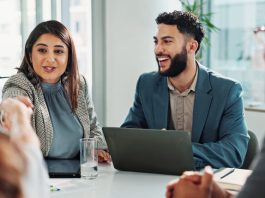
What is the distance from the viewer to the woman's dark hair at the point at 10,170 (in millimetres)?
674

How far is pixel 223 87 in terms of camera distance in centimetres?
248

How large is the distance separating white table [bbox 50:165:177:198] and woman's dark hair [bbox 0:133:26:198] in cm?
103

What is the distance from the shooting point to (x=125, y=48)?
4184mm

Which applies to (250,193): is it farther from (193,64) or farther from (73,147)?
(193,64)

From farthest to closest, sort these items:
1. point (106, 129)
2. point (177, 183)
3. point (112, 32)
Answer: point (112, 32) → point (106, 129) → point (177, 183)

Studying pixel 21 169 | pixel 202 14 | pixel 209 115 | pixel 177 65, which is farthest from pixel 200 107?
pixel 202 14

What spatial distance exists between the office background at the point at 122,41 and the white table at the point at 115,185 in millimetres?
1657

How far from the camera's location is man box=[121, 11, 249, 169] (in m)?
2.27

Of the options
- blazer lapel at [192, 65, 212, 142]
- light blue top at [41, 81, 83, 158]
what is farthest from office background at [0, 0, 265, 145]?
blazer lapel at [192, 65, 212, 142]

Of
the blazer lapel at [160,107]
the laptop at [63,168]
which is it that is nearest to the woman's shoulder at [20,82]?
the laptop at [63,168]

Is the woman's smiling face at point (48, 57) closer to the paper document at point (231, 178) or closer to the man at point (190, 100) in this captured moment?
the man at point (190, 100)

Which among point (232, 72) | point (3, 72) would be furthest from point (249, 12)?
point (3, 72)

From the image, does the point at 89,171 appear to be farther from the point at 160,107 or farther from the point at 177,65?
the point at 177,65

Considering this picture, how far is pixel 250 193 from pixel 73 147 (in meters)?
1.59
